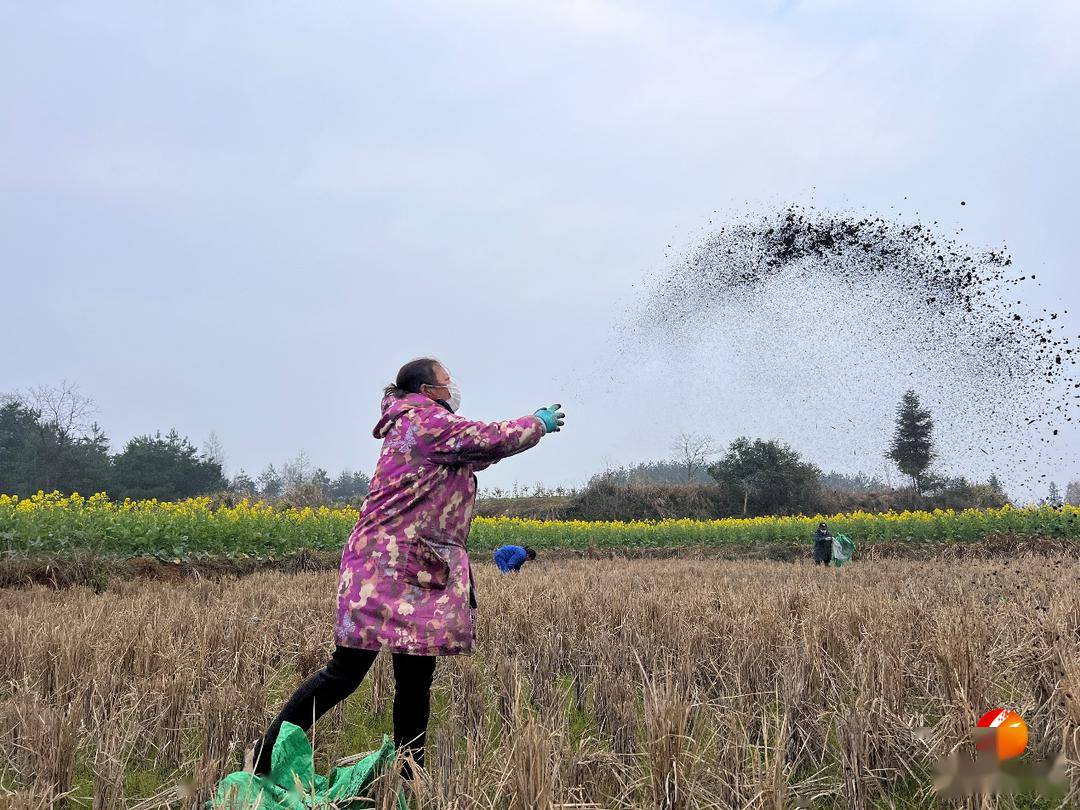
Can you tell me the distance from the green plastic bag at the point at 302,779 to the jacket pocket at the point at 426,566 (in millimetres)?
569

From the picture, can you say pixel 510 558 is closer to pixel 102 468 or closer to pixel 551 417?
pixel 551 417

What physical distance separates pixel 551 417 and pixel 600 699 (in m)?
1.46

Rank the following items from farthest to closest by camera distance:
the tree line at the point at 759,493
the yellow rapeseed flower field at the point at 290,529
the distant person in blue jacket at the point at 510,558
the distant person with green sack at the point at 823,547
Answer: the tree line at the point at 759,493 → the distant person with green sack at the point at 823,547 → the distant person in blue jacket at the point at 510,558 → the yellow rapeseed flower field at the point at 290,529

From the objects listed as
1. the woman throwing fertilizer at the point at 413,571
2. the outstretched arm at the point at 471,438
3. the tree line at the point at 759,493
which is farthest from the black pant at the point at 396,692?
the tree line at the point at 759,493

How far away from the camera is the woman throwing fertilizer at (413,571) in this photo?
2729 millimetres

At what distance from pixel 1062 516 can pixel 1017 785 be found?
20.6 m

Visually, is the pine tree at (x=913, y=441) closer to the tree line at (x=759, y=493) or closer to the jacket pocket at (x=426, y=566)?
the tree line at (x=759, y=493)

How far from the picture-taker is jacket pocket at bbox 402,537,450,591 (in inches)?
110

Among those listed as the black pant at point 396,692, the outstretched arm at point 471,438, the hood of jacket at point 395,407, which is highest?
the hood of jacket at point 395,407

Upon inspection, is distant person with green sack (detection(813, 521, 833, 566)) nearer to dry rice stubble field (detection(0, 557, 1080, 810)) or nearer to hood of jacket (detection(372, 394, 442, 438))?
dry rice stubble field (detection(0, 557, 1080, 810))

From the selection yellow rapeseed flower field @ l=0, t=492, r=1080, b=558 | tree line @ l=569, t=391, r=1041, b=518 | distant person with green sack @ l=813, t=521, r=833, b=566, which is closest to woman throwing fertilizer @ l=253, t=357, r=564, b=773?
yellow rapeseed flower field @ l=0, t=492, r=1080, b=558

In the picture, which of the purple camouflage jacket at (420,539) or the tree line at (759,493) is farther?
the tree line at (759,493)

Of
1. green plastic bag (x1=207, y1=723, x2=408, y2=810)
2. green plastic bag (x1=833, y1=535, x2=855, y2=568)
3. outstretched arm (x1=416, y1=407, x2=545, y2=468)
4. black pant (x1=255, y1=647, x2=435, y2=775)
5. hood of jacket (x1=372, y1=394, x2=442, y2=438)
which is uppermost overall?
hood of jacket (x1=372, y1=394, x2=442, y2=438)

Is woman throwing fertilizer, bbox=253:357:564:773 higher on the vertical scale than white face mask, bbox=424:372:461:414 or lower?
lower
